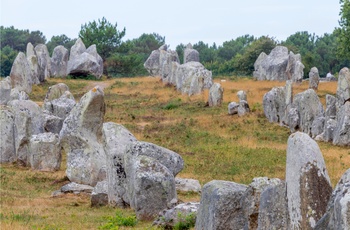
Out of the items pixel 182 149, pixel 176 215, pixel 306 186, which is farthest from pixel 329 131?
pixel 306 186

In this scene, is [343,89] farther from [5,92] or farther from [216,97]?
[5,92]

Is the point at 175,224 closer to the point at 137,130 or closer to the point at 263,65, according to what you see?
the point at 137,130

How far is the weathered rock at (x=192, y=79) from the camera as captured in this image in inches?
1818

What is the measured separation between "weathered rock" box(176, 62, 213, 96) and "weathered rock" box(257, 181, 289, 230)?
36138mm

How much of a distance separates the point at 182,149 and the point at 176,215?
1454 centimetres

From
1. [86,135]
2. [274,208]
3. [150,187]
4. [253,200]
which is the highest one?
[274,208]

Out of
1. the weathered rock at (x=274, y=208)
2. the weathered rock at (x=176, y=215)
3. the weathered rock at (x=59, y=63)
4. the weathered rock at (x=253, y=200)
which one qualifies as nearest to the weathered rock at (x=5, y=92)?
the weathered rock at (x=59, y=63)

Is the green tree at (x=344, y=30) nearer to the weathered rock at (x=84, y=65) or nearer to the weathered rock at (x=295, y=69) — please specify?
the weathered rock at (x=295, y=69)

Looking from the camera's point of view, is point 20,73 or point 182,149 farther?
point 20,73

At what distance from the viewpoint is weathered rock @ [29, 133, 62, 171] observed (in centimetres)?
Result: 2269

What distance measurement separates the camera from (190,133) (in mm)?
31156

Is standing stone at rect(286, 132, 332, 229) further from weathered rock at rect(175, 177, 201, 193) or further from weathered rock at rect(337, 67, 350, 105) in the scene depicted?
weathered rock at rect(337, 67, 350, 105)

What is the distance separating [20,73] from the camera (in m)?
48.2

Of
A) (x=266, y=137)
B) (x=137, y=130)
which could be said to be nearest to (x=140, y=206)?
(x=266, y=137)
